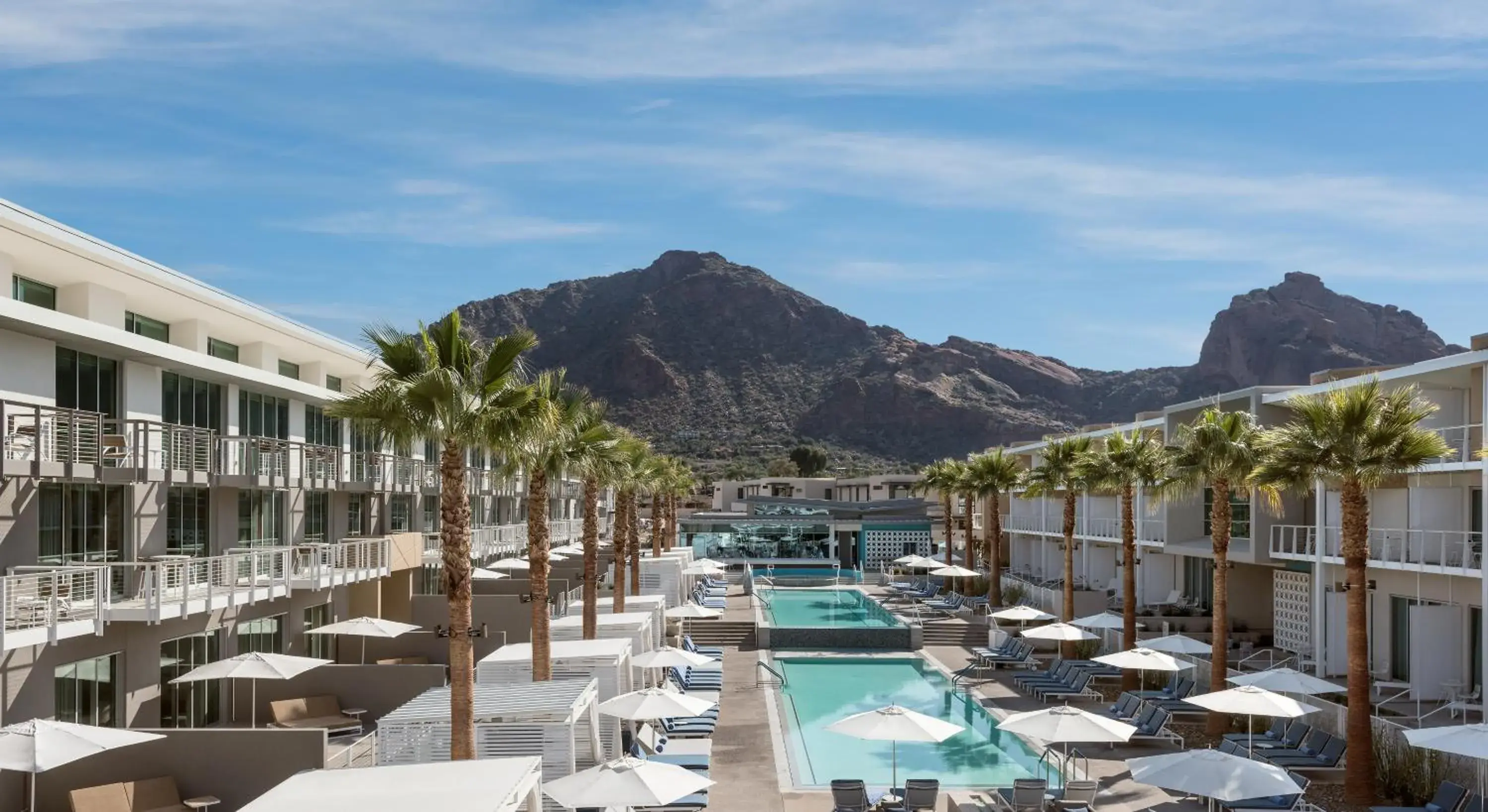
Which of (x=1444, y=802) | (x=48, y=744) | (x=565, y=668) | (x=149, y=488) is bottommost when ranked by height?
(x=1444, y=802)

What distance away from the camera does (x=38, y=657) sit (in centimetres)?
1773

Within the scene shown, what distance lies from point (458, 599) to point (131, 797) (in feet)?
18.1

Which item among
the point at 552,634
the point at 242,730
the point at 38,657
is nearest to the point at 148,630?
the point at 38,657

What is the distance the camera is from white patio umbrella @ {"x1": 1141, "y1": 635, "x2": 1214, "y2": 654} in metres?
25.4

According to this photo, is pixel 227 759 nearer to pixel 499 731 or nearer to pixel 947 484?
pixel 499 731

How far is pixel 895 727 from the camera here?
17547 millimetres

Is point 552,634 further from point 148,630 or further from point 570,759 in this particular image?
point 570,759

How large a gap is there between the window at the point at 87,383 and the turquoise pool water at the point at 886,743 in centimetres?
1378

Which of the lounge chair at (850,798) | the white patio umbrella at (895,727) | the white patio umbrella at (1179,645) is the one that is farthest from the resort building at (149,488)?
the white patio umbrella at (1179,645)

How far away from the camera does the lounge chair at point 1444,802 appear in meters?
16.0

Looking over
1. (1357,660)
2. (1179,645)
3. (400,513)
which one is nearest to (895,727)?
(1357,660)

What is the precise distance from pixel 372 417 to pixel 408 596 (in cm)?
2081

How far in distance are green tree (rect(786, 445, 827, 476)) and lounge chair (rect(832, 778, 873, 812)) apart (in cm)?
11115

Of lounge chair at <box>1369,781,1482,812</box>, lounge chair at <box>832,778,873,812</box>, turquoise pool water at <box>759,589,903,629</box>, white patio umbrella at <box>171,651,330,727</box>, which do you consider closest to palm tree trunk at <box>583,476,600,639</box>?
white patio umbrella at <box>171,651,330,727</box>
